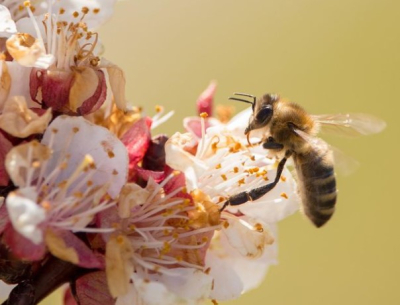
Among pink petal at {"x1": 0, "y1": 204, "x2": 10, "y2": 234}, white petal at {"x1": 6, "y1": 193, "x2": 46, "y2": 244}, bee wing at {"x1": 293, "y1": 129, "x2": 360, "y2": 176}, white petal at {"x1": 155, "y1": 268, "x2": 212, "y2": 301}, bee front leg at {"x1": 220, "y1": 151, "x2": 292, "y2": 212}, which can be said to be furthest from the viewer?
bee wing at {"x1": 293, "y1": 129, "x2": 360, "y2": 176}

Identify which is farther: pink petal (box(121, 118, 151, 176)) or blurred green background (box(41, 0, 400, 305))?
blurred green background (box(41, 0, 400, 305))

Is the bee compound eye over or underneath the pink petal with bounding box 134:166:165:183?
over

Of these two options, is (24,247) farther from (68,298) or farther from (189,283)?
(68,298)

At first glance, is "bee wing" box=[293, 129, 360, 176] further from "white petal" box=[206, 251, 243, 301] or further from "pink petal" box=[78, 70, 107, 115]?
"pink petal" box=[78, 70, 107, 115]

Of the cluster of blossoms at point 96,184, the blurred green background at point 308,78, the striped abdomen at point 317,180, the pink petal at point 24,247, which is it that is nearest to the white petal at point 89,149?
the cluster of blossoms at point 96,184

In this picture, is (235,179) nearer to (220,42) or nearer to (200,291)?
(200,291)

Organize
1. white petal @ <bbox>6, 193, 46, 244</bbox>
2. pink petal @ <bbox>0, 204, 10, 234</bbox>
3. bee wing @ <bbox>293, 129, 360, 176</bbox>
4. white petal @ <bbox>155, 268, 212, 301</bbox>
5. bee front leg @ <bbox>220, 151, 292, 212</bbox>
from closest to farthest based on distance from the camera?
white petal @ <bbox>6, 193, 46, 244</bbox> → pink petal @ <bbox>0, 204, 10, 234</bbox> → white petal @ <bbox>155, 268, 212, 301</bbox> → bee front leg @ <bbox>220, 151, 292, 212</bbox> → bee wing @ <bbox>293, 129, 360, 176</bbox>

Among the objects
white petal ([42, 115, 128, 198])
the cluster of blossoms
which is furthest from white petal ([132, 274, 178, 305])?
white petal ([42, 115, 128, 198])
